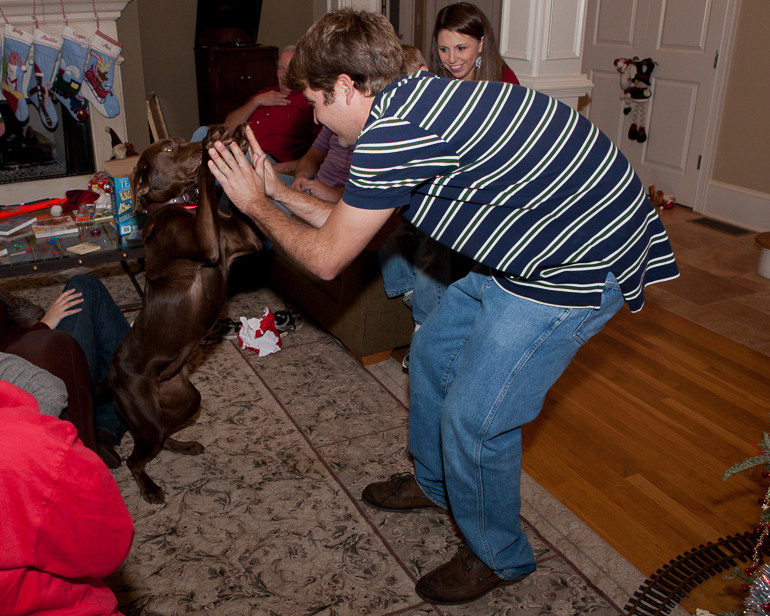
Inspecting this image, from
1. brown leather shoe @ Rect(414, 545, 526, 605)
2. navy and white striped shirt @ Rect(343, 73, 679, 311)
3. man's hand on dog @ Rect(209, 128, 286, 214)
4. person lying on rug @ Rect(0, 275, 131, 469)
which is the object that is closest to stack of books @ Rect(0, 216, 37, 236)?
person lying on rug @ Rect(0, 275, 131, 469)

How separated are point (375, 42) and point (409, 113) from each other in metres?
0.25

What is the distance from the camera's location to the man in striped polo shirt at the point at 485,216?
50.4 inches

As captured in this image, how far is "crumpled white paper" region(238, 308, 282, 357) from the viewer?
2943 mm

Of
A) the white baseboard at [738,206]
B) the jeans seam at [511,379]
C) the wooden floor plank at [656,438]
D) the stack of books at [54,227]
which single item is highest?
the jeans seam at [511,379]

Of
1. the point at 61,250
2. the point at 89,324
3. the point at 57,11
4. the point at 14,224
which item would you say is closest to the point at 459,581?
the point at 89,324

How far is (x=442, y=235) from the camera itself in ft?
4.75

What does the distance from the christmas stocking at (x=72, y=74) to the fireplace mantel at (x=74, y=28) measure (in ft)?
0.27

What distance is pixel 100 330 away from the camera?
2227 mm

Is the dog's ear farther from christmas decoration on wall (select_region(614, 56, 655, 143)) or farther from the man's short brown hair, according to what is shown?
christmas decoration on wall (select_region(614, 56, 655, 143))

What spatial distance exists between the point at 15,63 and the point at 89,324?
10.7 ft

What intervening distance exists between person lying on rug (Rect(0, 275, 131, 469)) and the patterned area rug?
0.45 feet

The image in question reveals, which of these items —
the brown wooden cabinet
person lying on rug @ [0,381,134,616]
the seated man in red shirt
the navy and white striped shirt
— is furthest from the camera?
the brown wooden cabinet

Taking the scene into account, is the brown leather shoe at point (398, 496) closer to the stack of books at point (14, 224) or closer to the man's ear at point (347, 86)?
the man's ear at point (347, 86)

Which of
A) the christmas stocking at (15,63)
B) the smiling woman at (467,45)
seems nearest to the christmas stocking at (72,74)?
the christmas stocking at (15,63)
